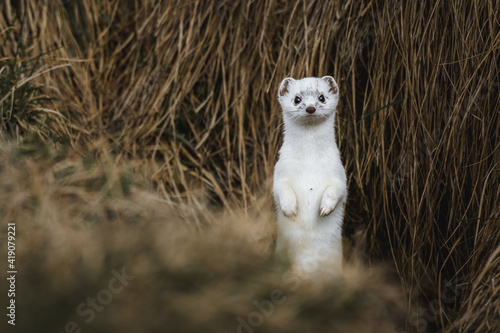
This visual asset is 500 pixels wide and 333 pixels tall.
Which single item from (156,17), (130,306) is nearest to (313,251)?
(130,306)

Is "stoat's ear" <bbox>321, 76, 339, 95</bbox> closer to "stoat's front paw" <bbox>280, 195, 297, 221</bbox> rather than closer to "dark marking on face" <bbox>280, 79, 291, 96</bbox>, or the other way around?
"dark marking on face" <bbox>280, 79, 291, 96</bbox>

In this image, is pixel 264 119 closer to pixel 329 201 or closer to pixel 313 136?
pixel 313 136

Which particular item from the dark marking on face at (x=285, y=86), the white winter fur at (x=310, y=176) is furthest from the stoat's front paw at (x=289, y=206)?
the dark marking on face at (x=285, y=86)

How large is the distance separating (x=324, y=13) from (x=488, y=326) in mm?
1633

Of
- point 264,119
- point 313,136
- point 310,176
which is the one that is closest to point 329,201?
point 310,176

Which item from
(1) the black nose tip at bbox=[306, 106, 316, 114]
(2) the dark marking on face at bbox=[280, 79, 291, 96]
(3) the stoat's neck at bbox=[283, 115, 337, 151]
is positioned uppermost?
(2) the dark marking on face at bbox=[280, 79, 291, 96]

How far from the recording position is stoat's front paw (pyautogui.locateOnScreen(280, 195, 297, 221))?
7.43ft

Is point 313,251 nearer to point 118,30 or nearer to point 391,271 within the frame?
point 391,271

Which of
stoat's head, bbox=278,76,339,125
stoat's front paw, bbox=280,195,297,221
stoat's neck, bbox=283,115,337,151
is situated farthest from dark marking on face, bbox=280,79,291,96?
stoat's front paw, bbox=280,195,297,221

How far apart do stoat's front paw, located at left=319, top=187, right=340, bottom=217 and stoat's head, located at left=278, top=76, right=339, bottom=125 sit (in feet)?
0.91

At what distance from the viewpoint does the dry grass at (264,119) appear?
258 centimetres

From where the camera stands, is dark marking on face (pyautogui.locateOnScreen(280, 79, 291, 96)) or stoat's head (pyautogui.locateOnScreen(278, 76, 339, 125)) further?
dark marking on face (pyautogui.locateOnScreen(280, 79, 291, 96))

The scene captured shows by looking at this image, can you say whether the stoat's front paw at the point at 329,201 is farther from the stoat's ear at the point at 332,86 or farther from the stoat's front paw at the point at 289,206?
the stoat's ear at the point at 332,86

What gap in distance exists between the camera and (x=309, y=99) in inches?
90.2
